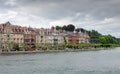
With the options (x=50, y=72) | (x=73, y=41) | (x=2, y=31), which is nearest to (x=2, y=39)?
(x=2, y=31)

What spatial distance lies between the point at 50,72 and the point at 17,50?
69300 mm

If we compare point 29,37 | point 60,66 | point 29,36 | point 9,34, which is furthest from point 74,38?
point 60,66

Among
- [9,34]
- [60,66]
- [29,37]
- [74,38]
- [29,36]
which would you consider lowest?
[60,66]

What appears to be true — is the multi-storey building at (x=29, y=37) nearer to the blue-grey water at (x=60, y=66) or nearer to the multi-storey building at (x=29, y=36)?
the multi-storey building at (x=29, y=36)

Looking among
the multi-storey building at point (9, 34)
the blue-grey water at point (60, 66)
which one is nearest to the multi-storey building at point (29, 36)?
the multi-storey building at point (9, 34)

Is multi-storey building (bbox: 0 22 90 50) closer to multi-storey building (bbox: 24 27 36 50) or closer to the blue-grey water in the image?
multi-storey building (bbox: 24 27 36 50)

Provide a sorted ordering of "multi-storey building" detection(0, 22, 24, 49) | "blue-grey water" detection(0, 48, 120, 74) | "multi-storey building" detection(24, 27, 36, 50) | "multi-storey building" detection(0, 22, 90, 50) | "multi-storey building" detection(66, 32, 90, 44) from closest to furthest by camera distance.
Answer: "blue-grey water" detection(0, 48, 120, 74)
"multi-storey building" detection(0, 22, 24, 49)
"multi-storey building" detection(0, 22, 90, 50)
"multi-storey building" detection(24, 27, 36, 50)
"multi-storey building" detection(66, 32, 90, 44)

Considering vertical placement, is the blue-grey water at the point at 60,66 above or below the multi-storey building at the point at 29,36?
below

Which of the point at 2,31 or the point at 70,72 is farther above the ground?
the point at 2,31

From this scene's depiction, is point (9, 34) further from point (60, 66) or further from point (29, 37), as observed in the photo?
Result: point (60, 66)

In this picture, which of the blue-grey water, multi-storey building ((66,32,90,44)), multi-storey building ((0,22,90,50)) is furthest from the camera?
multi-storey building ((66,32,90,44))

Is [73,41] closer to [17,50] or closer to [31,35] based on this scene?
[31,35]

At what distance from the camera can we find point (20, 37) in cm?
12925

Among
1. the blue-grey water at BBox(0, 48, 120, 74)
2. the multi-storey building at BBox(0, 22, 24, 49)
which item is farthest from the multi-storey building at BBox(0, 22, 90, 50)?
the blue-grey water at BBox(0, 48, 120, 74)
